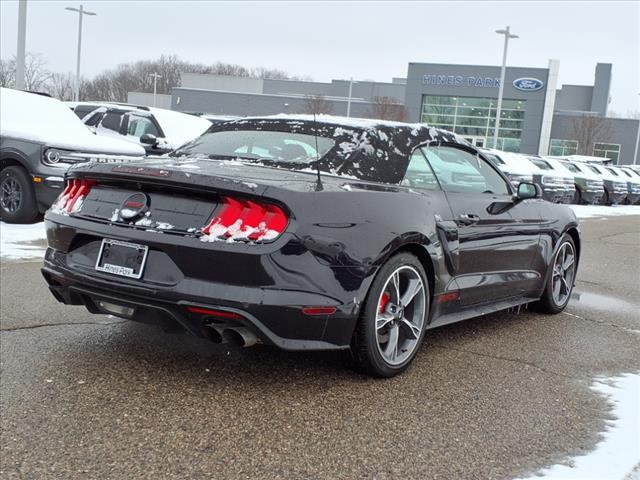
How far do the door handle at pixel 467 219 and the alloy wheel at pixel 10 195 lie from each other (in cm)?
654

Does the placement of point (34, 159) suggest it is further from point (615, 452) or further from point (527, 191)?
point (615, 452)

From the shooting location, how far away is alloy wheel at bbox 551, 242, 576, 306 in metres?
5.69

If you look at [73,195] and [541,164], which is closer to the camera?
[73,195]

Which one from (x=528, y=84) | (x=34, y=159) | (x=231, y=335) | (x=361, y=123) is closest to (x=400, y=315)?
(x=231, y=335)

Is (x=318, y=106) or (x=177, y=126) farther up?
(x=318, y=106)

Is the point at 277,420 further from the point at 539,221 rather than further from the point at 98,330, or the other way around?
the point at 539,221

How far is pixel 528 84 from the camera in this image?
190 ft

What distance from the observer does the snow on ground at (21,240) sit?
718 centimetres

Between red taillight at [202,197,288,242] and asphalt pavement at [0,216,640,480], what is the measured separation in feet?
2.67

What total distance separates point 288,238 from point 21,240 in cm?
586

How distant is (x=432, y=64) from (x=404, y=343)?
58.9 meters

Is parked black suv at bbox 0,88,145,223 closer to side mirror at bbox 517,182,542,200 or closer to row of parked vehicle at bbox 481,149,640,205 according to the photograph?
side mirror at bbox 517,182,542,200

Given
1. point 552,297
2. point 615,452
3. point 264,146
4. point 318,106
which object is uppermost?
point 318,106

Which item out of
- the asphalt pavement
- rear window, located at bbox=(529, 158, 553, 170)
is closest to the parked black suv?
the asphalt pavement
